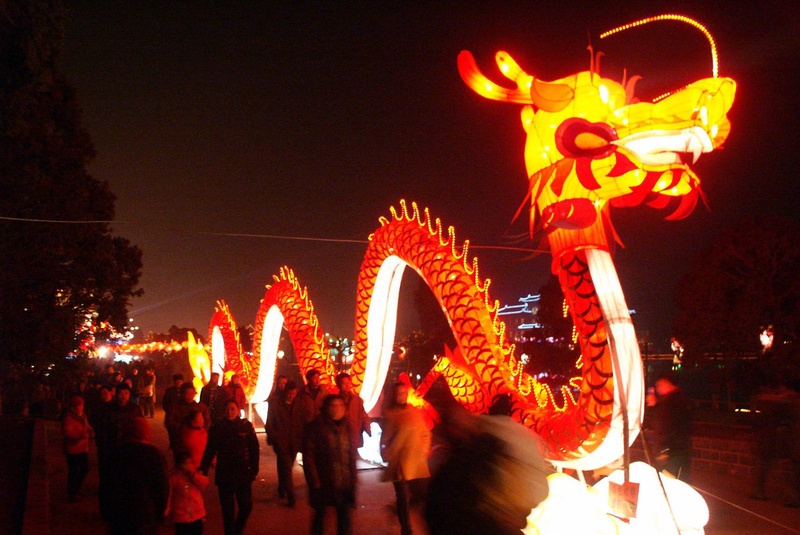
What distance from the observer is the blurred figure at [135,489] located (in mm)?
4070

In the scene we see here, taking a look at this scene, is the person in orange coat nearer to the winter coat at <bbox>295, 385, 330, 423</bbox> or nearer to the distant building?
the winter coat at <bbox>295, 385, 330, 423</bbox>

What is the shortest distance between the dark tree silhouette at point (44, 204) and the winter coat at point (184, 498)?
8846mm

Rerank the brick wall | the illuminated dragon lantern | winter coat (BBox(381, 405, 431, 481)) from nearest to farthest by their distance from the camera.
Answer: the illuminated dragon lantern → winter coat (BBox(381, 405, 431, 481)) → the brick wall

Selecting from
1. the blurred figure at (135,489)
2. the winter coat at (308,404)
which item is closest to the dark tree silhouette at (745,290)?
the winter coat at (308,404)

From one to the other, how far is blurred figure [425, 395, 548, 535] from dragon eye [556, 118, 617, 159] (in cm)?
324

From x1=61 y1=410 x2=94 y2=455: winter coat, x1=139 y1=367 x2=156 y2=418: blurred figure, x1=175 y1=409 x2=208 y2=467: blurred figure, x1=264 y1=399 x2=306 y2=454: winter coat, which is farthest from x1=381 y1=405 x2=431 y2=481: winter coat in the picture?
x1=139 y1=367 x2=156 y2=418: blurred figure

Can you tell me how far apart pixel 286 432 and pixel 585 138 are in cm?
Answer: 459

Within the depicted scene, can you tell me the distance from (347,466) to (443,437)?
7.42ft

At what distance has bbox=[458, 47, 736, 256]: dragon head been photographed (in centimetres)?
566

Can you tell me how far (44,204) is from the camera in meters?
16.3

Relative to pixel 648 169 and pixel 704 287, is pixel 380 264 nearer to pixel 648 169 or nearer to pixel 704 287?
pixel 648 169

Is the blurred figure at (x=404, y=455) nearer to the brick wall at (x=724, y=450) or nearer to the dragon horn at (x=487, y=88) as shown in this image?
the dragon horn at (x=487, y=88)

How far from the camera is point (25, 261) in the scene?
1588cm

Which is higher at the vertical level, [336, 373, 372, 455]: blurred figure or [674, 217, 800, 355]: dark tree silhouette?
[674, 217, 800, 355]: dark tree silhouette
